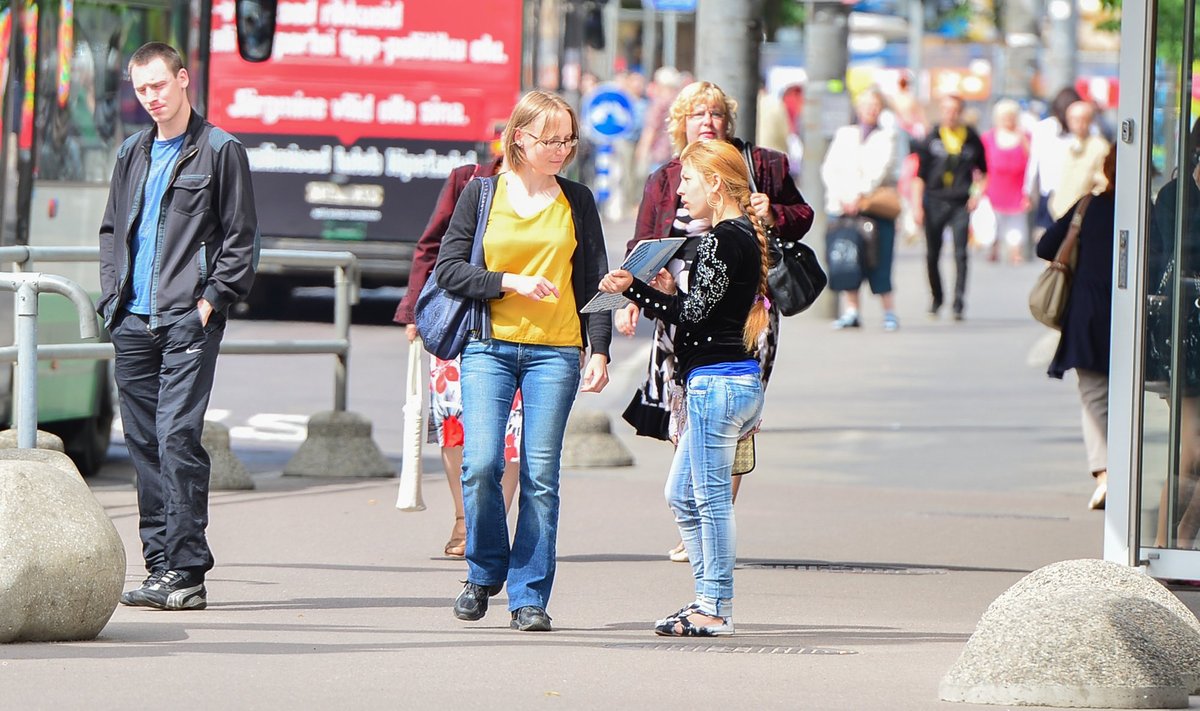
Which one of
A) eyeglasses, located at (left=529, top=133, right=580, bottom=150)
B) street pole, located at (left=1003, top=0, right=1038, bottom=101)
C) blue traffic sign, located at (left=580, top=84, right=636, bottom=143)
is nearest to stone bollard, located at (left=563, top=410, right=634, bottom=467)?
eyeglasses, located at (left=529, top=133, right=580, bottom=150)

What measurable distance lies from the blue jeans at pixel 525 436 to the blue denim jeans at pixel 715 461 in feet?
1.28

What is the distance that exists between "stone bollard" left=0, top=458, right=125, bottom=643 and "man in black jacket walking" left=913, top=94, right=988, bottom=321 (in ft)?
50.4

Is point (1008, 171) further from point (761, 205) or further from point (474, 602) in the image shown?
point (474, 602)

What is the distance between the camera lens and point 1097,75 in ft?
184

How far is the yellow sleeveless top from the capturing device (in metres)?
6.92

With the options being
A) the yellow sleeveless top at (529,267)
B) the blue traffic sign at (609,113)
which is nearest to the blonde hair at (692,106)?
the yellow sleeveless top at (529,267)

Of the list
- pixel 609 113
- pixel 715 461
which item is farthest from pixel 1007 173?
pixel 715 461

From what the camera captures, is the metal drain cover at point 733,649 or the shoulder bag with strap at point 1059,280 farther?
the shoulder bag with strap at point 1059,280

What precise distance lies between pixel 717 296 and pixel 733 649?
1.03 metres

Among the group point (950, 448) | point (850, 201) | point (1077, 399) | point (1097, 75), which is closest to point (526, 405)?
point (950, 448)

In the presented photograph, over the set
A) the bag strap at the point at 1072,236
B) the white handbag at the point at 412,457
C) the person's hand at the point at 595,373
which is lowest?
the white handbag at the point at 412,457

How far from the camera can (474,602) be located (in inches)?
279

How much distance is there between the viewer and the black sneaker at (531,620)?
273 inches

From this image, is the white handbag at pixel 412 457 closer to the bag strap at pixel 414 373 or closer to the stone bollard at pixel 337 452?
the bag strap at pixel 414 373
